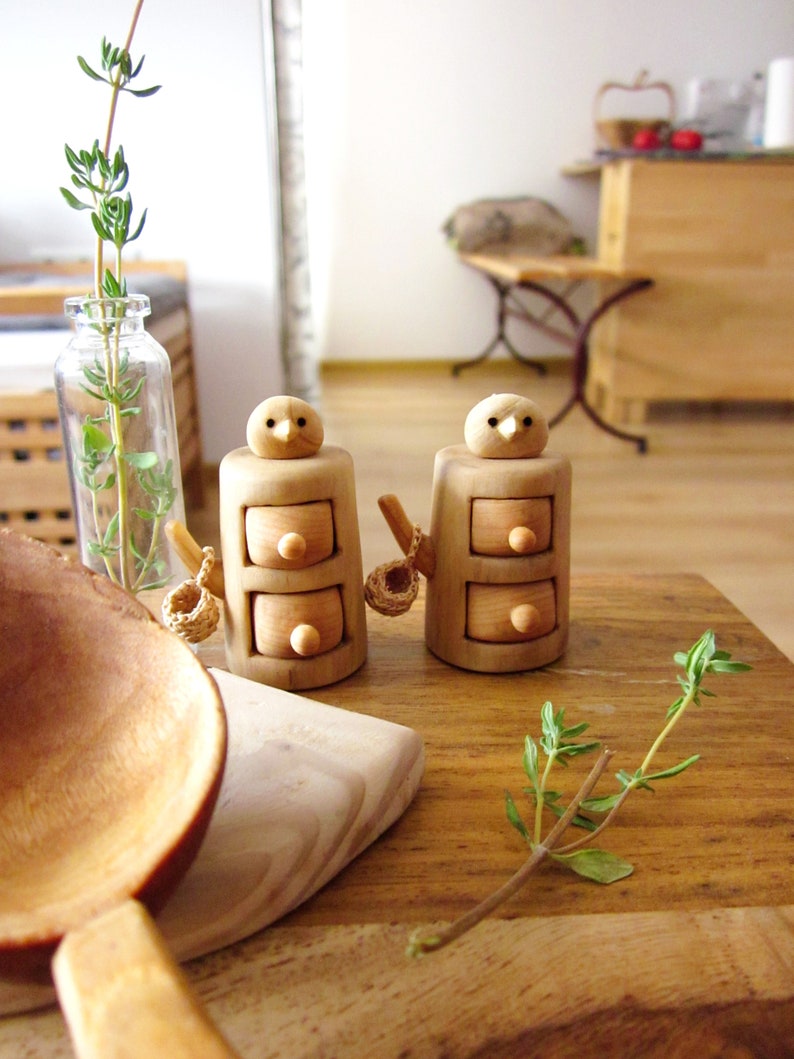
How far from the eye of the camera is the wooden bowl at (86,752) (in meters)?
0.25

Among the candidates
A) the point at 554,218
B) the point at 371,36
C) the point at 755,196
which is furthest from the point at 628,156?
the point at 371,36

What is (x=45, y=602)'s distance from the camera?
13.6 inches

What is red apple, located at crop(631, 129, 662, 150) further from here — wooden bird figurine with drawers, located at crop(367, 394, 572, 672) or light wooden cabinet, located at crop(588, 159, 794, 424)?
wooden bird figurine with drawers, located at crop(367, 394, 572, 672)

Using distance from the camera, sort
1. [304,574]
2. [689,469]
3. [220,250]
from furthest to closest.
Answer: [689,469]
[220,250]
[304,574]

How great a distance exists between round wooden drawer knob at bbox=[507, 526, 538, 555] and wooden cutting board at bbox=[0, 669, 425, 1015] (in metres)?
0.13

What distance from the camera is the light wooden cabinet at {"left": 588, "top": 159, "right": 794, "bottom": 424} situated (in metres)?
2.34

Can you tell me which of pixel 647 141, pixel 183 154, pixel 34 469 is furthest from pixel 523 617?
pixel 647 141

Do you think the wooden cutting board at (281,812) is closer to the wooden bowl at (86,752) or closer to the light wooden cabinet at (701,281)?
the wooden bowl at (86,752)

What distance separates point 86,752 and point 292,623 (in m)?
0.16

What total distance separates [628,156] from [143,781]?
2.48 meters

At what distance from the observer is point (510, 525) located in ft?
1.58

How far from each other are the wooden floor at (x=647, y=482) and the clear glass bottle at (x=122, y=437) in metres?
Answer: 0.88

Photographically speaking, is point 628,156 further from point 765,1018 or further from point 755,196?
point 765,1018

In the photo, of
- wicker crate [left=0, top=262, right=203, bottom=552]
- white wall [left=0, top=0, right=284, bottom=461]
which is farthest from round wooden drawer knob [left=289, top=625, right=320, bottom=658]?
white wall [left=0, top=0, right=284, bottom=461]
